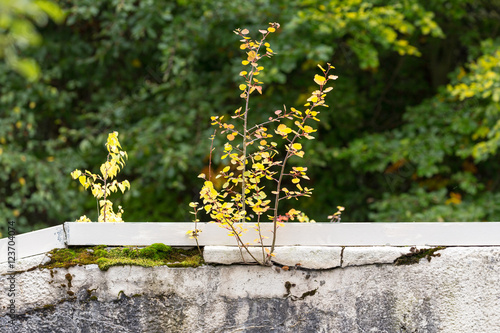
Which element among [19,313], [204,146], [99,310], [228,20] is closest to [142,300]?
[99,310]

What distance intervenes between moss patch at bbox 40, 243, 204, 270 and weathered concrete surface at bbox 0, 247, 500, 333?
0.10ft

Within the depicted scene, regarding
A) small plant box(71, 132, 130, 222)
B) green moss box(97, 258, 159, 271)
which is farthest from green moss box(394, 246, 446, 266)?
small plant box(71, 132, 130, 222)

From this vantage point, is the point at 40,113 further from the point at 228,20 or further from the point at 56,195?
the point at 228,20

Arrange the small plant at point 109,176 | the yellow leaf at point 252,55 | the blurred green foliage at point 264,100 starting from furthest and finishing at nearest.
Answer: the blurred green foliage at point 264,100 → the small plant at point 109,176 → the yellow leaf at point 252,55

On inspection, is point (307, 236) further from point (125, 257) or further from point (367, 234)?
point (125, 257)

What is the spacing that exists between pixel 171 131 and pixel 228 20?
4.00 feet

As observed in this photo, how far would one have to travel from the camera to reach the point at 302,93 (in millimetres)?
6078

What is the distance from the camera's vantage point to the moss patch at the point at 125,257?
5.88 feet

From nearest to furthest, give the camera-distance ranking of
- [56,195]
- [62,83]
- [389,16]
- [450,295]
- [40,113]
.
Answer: [450,295] < [389,16] < [56,195] < [40,113] < [62,83]

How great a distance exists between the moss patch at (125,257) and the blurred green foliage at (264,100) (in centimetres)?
313

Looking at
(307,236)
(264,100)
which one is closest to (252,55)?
(307,236)

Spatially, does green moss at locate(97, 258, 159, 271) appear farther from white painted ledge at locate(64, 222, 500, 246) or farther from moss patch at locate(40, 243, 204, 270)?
white painted ledge at locate(64, 222, 500, 246)

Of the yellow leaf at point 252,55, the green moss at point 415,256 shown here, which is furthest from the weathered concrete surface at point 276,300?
the yellow leaf at point 252,55

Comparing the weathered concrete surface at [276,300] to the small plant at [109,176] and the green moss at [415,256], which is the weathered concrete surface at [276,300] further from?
the small plant at [109,176]
